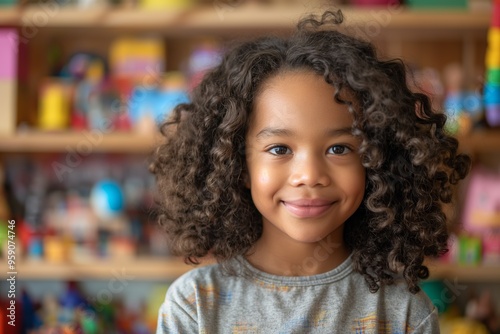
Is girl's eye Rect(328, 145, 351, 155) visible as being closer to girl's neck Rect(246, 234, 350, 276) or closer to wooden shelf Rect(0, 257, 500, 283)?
girl's neck Rect(246, 234, 350, 276)

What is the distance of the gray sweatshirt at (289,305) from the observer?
1001mm

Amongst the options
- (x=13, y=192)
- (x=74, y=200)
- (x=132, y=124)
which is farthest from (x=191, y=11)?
(x=13, y=192)

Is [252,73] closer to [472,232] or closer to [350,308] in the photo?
[350,308]

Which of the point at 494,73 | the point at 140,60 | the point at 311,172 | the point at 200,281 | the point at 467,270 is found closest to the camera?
the point at 311,172

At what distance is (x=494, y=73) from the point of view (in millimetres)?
1941

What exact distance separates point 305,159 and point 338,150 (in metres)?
0.05

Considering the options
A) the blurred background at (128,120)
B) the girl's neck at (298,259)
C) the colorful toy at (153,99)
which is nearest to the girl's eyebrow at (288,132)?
the girl's neck at (298,259)

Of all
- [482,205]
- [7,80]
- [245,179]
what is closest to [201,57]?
[7,80]

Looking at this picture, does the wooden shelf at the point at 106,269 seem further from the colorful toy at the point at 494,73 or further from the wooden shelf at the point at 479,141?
the colorful toy at the point at 494,73

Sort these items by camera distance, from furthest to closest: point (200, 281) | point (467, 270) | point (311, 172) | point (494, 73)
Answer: point (467, 270) → point (494, 73) → point (200, 281) → point (311, 172)

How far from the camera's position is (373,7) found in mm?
2037

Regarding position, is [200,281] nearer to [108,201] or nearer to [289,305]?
[289,305]

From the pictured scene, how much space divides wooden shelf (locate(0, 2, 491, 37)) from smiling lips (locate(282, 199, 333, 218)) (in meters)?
1.13

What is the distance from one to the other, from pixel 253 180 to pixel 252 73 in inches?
6.1
